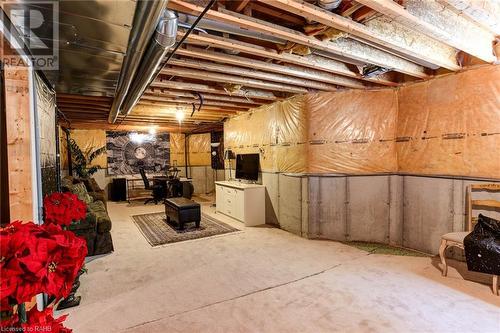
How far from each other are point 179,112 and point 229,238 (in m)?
3.02

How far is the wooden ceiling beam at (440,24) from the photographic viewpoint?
197 cm

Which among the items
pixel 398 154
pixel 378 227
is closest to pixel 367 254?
pixel 378 227

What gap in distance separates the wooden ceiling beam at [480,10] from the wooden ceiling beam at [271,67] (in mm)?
1567

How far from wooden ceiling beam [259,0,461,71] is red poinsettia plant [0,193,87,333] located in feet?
6.03

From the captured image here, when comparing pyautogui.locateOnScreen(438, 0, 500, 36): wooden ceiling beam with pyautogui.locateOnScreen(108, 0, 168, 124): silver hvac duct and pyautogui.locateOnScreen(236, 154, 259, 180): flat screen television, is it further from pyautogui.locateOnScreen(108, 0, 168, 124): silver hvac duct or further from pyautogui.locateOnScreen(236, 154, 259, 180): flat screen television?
pyautogui.locateOnScreen(236, 154, 259, 180): flat screen television

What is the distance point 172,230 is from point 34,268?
406 cm

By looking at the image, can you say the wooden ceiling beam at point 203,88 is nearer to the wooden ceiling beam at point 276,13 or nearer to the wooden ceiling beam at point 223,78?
the wooden ceiling beam at point 223,78

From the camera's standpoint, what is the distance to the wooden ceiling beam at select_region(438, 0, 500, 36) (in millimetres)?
2068

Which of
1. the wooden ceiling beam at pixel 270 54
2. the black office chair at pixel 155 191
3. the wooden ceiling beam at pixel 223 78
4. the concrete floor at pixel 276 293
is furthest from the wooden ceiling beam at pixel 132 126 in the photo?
the wooden ceiling beam at pixel 270 54

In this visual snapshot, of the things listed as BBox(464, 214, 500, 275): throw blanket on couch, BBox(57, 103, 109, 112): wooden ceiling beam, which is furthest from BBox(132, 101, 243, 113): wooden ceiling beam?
BBox(464, 214, 500, 275): throw blanket on couch

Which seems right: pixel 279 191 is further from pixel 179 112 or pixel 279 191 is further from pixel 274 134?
pixel 179 112

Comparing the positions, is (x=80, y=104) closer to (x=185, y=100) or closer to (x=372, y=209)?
(x=185, y=100)

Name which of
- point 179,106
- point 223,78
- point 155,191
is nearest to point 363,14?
point 223,78

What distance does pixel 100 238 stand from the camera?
150 inches
